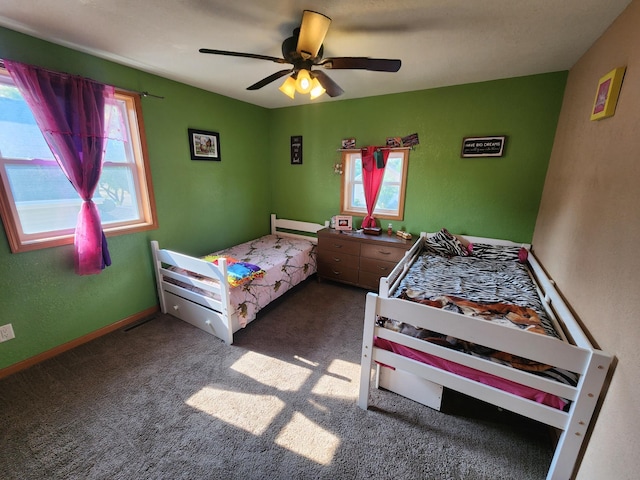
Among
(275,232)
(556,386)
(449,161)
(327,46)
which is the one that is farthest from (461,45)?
(275,232)

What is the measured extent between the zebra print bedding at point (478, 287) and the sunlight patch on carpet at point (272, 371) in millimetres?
785

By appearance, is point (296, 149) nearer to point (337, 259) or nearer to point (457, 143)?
point (337, 259)

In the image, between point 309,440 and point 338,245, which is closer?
point 309,440

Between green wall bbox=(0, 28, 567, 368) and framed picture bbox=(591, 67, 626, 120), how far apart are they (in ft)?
3.28

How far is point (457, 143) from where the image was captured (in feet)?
9.21

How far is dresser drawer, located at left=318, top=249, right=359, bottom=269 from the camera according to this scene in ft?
10.5

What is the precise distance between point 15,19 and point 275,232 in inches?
119

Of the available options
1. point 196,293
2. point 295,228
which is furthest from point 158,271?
point 295,228

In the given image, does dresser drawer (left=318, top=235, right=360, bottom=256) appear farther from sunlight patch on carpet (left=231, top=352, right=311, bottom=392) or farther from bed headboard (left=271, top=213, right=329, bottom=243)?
sunlight patch on carpet (left=231, top=352, right=311, bottom=392)

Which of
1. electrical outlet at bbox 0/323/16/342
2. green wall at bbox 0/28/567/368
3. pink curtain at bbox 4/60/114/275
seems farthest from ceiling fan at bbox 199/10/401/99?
electrical outlet at bbox 0/323/16/342

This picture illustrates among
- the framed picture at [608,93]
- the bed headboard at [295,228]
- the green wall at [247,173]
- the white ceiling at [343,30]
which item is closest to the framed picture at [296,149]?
the green wall at [247,173]

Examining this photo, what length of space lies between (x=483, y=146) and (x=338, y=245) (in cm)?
185

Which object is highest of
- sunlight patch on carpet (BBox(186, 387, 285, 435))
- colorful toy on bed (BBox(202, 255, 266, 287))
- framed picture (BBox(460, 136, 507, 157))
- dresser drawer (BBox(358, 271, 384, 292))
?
framed picture (BBox(460, 136, 507, 157))

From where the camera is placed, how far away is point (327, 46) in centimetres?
187
